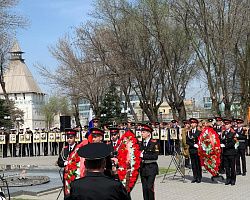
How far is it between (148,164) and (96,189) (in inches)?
234

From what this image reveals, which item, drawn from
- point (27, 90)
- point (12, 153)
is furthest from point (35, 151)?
point (27, 90)

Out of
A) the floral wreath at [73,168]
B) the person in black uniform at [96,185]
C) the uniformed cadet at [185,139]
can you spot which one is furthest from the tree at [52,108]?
the person in black uniform at [96,185]

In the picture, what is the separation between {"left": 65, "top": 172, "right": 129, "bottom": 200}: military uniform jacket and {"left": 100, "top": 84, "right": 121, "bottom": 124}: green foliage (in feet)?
142

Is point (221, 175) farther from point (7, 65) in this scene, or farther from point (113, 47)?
point (7, 65)

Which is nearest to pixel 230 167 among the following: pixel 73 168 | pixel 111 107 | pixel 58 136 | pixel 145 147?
pixel 145 147

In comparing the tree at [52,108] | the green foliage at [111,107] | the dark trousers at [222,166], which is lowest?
the dark trousers at [222,166]

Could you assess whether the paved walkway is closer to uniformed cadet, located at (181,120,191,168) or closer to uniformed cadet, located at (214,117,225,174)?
uniformed cadet, located at (214,117,225,174)

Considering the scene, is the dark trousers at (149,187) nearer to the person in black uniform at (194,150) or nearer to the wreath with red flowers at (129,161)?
the wreath with red flowers at (129,161)

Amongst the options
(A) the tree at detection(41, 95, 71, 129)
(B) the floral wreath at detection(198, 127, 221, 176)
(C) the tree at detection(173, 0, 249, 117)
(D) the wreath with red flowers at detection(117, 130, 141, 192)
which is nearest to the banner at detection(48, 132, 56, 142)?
(C) the tree at detection(173, 0, 249, 117)

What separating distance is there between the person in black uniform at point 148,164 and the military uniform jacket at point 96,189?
18.6 ft

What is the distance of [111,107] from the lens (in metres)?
50.5

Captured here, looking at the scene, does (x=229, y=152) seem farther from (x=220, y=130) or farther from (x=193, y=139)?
(x=220, y=130)

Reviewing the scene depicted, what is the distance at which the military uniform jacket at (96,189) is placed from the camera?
3.99m

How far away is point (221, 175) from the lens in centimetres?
1520
